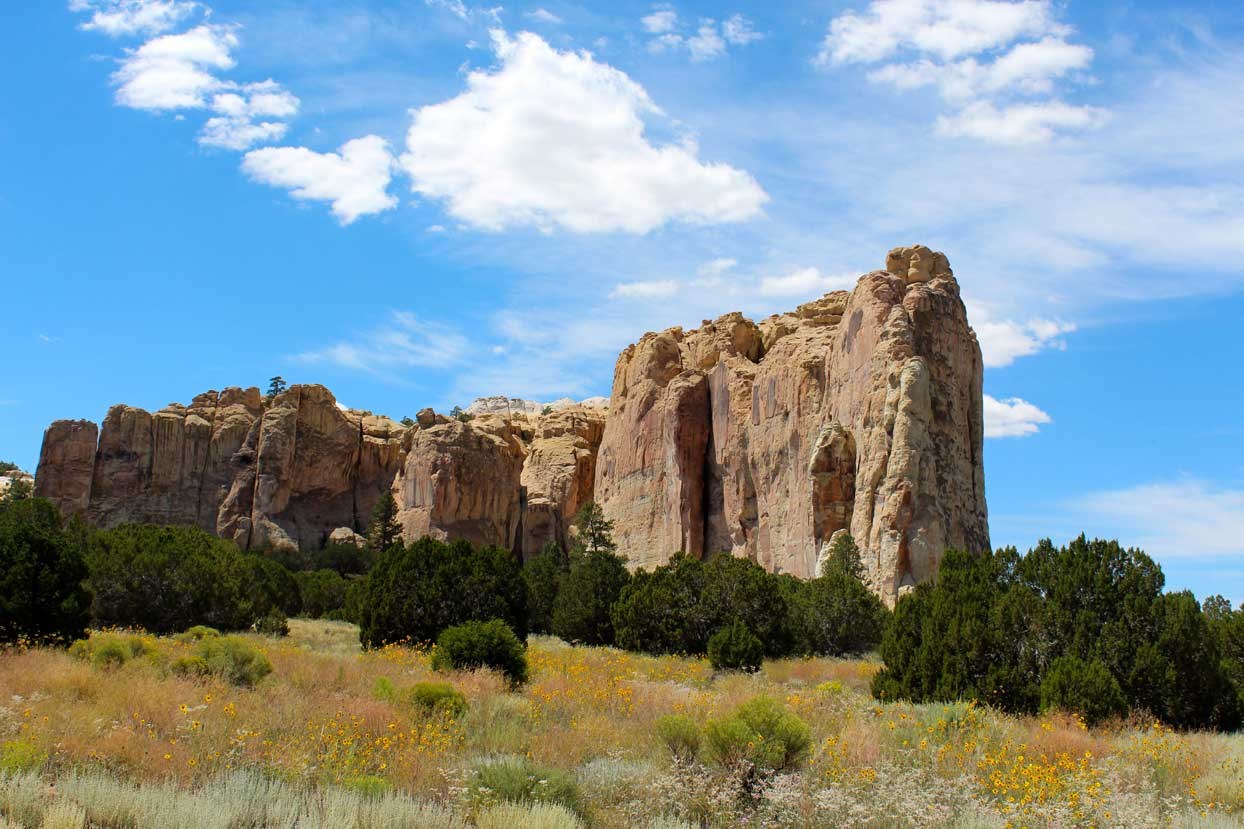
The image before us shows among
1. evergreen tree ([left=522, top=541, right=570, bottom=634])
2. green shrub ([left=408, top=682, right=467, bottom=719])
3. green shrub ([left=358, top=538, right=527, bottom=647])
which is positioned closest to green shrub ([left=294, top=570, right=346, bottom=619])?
evergreen tree ([left=522, top=541, right=570, bottom=634])

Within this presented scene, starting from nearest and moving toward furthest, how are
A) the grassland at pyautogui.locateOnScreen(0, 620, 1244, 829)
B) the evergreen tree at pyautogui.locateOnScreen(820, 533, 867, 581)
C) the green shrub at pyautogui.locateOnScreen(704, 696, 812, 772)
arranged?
the grassland at pyautogui.locateOnScreen(0, 620, 1244, 829) → the green shrub at pyautogui.locateOnScreen(704, 696, 812, 772) → the evergreen tree at pyautogui.locateOnScreen(820, 533, 867, 581)

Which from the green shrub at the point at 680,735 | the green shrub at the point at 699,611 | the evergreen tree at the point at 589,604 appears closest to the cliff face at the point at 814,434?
the evergreen tree at the point at 589,604

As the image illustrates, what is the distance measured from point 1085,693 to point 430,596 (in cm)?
1679

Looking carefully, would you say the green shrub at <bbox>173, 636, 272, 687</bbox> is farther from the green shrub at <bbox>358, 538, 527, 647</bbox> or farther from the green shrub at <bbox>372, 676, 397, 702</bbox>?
the green shrub at <bbox>358, 538, 527, 647</bbox>

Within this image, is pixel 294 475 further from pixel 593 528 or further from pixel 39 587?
pixel 39 587

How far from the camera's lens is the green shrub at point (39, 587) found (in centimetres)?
2053

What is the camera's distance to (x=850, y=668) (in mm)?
26500

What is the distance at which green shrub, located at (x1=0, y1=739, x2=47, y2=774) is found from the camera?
30.2 ft

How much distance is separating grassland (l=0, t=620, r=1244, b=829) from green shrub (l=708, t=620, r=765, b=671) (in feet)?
32.8

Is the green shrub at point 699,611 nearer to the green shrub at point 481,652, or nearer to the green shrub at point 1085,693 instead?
the green shrub at point 481,652

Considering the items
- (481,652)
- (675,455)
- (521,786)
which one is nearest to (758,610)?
(481,652)

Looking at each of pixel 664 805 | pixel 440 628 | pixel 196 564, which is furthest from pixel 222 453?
pixel 664 805

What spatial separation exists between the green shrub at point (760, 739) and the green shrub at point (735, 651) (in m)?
14.1

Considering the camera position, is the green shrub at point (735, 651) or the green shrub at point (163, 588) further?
the green shrub at point (163, 588)
